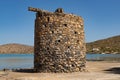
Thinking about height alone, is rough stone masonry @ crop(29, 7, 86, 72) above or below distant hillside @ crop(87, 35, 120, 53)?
below

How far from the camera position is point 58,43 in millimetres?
22109

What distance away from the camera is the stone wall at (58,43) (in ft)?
72.5

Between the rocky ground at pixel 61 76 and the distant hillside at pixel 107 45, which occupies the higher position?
the distant hillside at pixel 107 45

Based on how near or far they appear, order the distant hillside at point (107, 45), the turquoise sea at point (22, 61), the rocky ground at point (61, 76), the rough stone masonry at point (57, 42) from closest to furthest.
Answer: the rocky ground at point (61, 76) → the rough stone masonry at point (57, 42) → the turquoise sea at point (22, 61) → the distant hillside at point (107, 45)

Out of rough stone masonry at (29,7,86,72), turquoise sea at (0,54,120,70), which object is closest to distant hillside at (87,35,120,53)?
turquoise sea at (0,54,120,70)

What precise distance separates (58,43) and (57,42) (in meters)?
0.10

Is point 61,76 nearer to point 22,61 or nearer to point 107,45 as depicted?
point 22,61

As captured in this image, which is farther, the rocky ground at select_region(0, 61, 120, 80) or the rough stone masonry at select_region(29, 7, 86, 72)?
the rough stone masonry at select_region(29, 7, 86, 72)

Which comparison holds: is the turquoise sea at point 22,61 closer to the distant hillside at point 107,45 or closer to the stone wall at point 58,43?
the stone wall at point 58,43

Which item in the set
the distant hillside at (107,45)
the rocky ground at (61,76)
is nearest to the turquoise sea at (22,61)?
the rocky ground at (61,76)

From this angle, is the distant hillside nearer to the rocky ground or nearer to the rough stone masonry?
the rough stone masonry

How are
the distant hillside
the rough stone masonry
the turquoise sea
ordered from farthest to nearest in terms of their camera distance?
1. the distant hillside
2. the turquoise sea
3. the rough stone masonry

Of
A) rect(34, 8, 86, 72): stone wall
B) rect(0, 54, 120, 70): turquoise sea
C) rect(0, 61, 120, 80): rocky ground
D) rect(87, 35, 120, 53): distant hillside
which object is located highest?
rect(87, 35, 120, 53): distant hillside

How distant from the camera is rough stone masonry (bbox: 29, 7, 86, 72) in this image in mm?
22109
